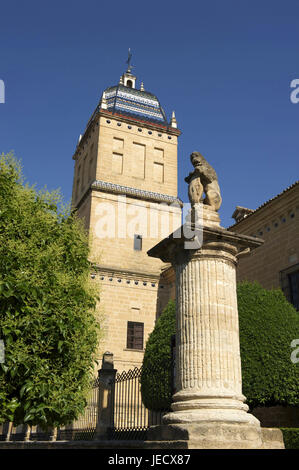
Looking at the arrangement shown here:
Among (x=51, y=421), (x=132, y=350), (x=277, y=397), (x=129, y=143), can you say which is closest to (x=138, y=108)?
(x=129, y=143)

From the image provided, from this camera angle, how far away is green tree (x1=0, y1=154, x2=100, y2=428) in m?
7.49

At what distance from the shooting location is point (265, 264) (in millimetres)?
17500

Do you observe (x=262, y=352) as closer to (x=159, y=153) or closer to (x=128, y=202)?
(x=128, y=202)

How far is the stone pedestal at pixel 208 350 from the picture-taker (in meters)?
6.00

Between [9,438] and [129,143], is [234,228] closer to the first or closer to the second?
[129,143]

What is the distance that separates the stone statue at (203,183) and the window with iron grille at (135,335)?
55.0 ft

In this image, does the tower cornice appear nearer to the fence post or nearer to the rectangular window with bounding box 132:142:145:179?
the rectangular window with bounding box 132:142:145:179

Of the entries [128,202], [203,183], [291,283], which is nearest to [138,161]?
[128,202]

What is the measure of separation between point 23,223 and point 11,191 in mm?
803

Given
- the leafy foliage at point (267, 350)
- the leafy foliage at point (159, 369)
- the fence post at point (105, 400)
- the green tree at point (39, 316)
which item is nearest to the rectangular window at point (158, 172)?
the leafy foliage at point (159, 369)

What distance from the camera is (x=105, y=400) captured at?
11055 millimetres

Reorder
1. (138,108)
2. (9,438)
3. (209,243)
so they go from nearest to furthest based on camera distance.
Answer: (209,243), (9,438), (138,108)

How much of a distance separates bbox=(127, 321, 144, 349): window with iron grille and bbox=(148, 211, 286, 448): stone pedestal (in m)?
16.6

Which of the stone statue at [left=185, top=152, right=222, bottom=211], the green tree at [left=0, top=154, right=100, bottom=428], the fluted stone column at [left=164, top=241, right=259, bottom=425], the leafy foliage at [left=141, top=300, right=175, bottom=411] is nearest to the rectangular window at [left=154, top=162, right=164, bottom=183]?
the leafy foliage at [left=141, top=300, right=175, bottom=411]
